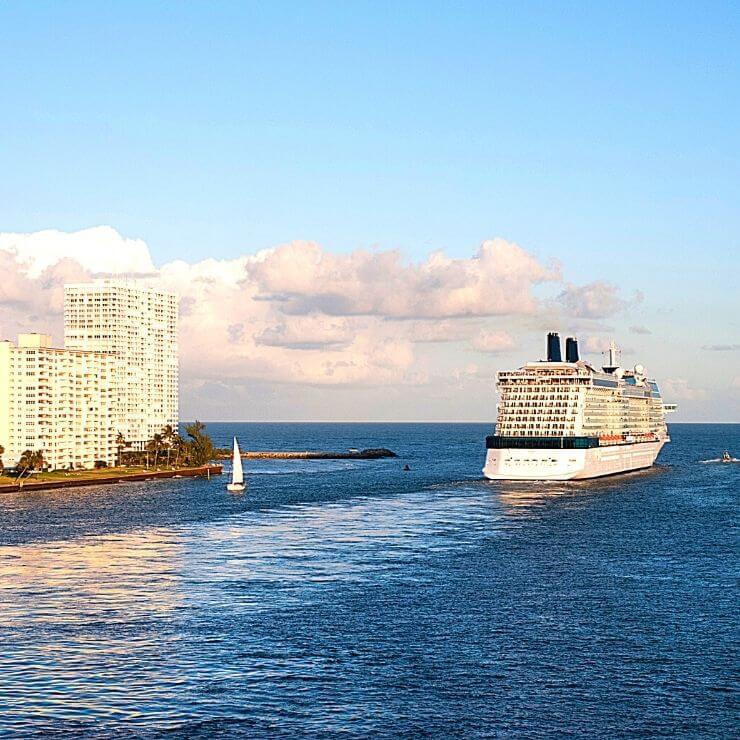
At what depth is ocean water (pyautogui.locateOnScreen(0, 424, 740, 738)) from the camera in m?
52.3

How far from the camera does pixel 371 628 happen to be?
227ft

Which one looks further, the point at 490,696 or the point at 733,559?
the point at 733,559

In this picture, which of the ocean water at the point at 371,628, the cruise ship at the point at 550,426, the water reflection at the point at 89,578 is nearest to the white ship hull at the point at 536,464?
the cruise ship at the point at 550,426

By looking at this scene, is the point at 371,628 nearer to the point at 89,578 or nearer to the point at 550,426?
the point at 89,578

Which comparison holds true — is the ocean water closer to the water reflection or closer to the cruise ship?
the water reflection

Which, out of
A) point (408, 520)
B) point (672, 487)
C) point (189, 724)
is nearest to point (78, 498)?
point (408, 520)

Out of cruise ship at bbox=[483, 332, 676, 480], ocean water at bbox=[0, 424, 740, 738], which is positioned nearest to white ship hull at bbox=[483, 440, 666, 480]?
cruise ship at bbox=[483, 332, 676, 480]

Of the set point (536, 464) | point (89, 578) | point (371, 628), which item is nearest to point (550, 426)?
point (536, 464)

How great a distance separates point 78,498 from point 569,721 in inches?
5023

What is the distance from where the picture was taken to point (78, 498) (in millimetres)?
167625

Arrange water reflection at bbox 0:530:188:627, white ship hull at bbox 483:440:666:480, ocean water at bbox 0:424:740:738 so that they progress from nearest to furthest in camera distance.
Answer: ocean water at bbox 0:424:740:738 → water reflection at bbox 0:530:188:627 → white ship hull at bbox 483:440:666:480

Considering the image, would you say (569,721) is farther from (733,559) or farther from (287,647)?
(733,559)

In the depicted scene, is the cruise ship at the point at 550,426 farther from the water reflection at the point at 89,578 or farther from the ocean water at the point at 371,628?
the water reflection at the point at 89,578

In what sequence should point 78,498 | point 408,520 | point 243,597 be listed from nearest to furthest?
point 243,597 < point 408,520 < point 78,498
